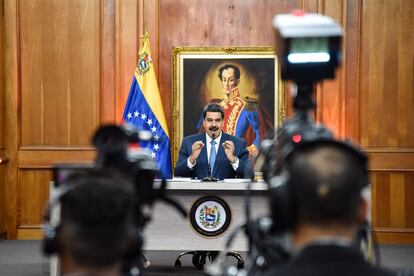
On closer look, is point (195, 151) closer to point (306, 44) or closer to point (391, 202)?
point (391, 202)

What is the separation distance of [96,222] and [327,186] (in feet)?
1.57

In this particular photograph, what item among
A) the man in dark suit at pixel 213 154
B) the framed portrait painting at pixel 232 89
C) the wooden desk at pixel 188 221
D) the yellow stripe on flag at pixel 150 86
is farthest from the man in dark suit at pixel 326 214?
the framed portrait painting at pixel 232 89

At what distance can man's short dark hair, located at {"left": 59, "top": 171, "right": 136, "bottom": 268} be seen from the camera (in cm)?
159

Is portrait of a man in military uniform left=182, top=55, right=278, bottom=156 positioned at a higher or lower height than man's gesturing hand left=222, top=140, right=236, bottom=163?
higher

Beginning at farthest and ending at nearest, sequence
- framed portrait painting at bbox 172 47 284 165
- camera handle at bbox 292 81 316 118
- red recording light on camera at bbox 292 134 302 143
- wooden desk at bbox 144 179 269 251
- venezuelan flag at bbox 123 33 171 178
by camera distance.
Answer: framed portrait painting at bbox 172 47 284 165 < venezuelan flag at bbox 123 33 171 178 < wooden desk at bbox 144 179 269 251 < camera handle at bbox 292 81 316 118 < red recording light on camera at bbox 292 134 302 143

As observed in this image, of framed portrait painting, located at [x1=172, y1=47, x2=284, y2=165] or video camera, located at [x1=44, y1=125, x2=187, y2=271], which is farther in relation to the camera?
framed portrait painting, located at [x1=172, y1=47, x2=284, y2=165]

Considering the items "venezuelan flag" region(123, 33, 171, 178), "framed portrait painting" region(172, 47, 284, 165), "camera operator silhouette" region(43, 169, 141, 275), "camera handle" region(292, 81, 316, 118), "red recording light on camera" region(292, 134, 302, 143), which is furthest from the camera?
"framed portrait painting" region(172, 47, 284, 165)

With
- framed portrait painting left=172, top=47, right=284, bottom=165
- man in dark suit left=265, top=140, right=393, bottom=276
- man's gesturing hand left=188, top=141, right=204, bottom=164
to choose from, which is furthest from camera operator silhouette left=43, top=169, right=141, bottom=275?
framed portrait painting left=172, top=47, right=284, bottom=165

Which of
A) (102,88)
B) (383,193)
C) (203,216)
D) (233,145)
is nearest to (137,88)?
(102,88)

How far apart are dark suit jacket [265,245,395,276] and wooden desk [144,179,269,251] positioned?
533cm

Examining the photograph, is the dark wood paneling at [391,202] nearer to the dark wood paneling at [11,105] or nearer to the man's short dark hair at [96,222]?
the dark wood paneling at [11,105]

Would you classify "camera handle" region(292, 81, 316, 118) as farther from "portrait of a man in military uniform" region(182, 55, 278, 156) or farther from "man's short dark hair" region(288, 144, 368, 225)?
"portrait of a man in military uniform" region(182, 55, 278, 156)

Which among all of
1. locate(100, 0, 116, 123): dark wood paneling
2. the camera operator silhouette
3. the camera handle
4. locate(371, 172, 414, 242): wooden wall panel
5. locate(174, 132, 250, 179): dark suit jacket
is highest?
locate(100, 0, 116, 123): dark wood paneling

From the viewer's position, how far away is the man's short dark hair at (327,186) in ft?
5.53
